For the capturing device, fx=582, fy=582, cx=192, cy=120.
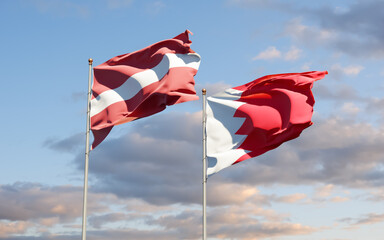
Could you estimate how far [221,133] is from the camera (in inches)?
1310

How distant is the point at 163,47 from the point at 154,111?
3960 millimetres

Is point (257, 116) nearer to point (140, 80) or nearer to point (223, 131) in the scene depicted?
point (223, 131)

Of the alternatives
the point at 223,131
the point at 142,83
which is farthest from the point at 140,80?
the point at 223,131

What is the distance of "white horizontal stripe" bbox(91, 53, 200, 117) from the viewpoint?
32.9 m

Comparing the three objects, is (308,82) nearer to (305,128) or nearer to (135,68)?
(305,128)

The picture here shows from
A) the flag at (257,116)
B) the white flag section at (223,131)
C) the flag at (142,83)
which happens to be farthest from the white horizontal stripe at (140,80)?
the flag at (257,116)

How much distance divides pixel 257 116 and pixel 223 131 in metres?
2.12

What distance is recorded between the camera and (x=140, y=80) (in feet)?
109

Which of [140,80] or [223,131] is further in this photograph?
[223,131]

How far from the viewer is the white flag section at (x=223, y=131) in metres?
32.5

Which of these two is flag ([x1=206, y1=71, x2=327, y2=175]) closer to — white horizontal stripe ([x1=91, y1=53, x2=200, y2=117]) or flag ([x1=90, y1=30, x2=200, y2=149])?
flag ([x1=90, y1=30, x2=200, y2=149])

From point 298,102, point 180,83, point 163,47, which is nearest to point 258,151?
point 298,102

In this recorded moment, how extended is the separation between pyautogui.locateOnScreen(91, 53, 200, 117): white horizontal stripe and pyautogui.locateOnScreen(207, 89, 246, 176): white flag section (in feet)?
8.40

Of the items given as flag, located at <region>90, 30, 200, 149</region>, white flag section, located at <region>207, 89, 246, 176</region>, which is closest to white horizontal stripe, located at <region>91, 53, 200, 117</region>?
flag, located at <region>90, 30, 200, 149</region>
